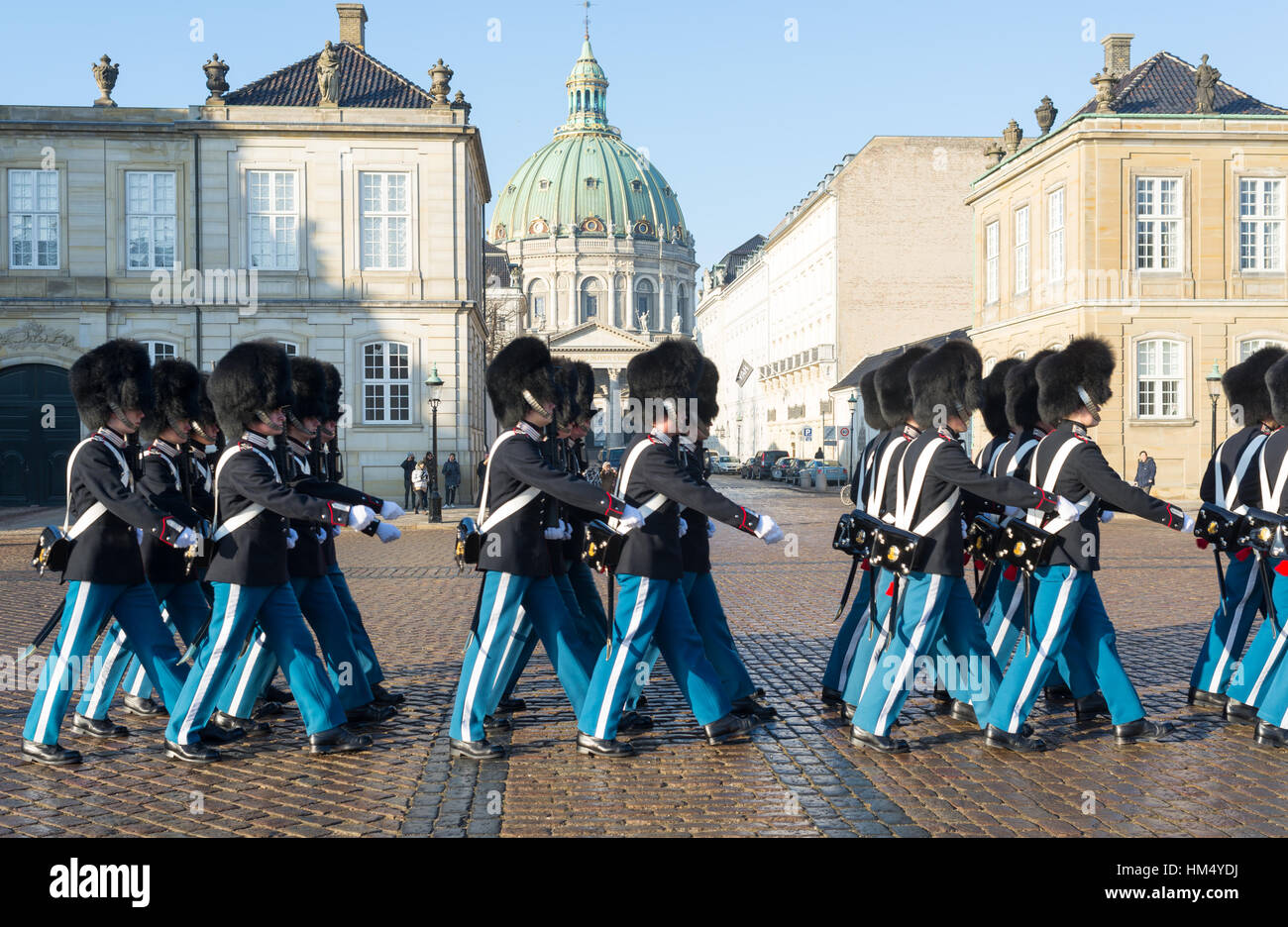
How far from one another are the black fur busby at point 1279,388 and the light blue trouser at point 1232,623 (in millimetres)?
789

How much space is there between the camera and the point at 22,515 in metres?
30.4

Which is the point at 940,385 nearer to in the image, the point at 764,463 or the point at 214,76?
the point at 214,76

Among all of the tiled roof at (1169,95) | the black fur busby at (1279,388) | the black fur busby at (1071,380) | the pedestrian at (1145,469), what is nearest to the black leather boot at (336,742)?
the black fur busby at (1071,380)

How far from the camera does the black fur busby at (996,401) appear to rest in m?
9.31

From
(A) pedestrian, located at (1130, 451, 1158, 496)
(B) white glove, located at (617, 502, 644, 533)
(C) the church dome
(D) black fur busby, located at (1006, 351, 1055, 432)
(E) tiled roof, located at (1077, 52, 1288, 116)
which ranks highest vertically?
(C) the church dome

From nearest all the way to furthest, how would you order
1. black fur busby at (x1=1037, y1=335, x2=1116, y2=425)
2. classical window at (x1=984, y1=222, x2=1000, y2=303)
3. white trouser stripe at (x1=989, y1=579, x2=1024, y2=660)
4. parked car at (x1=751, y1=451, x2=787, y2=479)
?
black fur busby at (x1=1037, y1=335, x2=1116, y2=425), white trouser stripe at (x1=989, y1=579, x2=1024, y2=660), classical window at (x1=984, y1=222, x2=1000, y2=303), parked car at (x1=751, y1=451, x2=787, y2=479)

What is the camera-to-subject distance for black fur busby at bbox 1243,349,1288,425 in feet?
24.6

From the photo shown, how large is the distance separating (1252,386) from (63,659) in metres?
7.01

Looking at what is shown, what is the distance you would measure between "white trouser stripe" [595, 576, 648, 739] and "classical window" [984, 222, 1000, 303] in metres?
33.8

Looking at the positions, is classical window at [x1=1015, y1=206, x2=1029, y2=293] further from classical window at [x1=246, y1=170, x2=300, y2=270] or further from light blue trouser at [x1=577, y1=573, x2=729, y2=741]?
light blue trouser at [x1=577, y1=573, x2=729, y2=741]

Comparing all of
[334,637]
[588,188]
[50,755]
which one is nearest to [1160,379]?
[334,637]

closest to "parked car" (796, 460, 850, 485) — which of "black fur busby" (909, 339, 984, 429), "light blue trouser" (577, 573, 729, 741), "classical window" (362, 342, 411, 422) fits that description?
"classical window" (362, 342, 411, 422)

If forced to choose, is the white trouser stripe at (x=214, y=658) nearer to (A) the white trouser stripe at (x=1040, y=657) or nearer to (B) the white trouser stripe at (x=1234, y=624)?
(A) the white trouser stripe at (x=1040, y=657)
